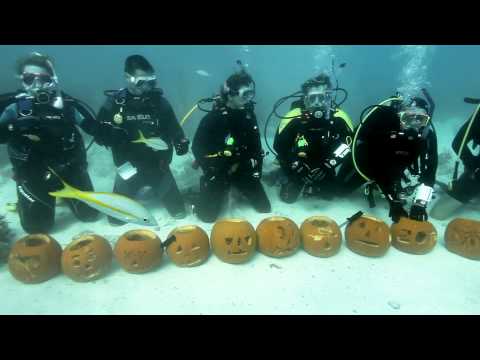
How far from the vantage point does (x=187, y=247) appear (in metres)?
4.52

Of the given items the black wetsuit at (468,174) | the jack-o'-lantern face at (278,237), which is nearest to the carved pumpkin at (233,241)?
the jack-o'-lantern face at (278,237)

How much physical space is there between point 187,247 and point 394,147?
4259 mm

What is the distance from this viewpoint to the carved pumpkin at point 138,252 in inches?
171

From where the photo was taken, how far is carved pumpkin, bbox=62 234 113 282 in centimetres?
423

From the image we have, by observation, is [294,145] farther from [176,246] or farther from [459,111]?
[459,111]

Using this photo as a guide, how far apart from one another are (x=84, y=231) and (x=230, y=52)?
6019cm

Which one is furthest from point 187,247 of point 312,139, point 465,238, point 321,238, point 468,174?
point 468,174

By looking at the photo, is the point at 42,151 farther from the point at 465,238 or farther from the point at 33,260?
the point at 465,238

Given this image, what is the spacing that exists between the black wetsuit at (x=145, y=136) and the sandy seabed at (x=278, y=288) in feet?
6.03

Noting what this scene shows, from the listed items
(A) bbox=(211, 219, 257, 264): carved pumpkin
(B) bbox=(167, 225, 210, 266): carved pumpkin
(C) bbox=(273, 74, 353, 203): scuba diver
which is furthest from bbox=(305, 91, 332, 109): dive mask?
(B) bbox=(167, 225, 210, 266): carved pumpkin

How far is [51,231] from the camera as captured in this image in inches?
226

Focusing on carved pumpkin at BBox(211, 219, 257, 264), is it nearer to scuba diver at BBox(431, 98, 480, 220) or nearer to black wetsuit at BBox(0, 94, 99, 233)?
black wetsuit at BBox(0, 94, 99, 233)

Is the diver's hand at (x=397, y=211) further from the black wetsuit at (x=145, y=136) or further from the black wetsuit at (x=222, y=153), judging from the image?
the black wetsuit at (x=145, y=136)
